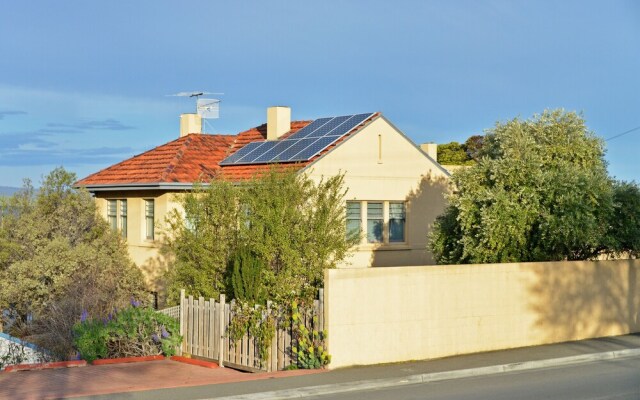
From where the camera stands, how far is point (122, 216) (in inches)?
1184

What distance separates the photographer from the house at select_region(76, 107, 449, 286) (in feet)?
90.6

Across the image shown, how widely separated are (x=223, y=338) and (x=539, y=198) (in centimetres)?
890

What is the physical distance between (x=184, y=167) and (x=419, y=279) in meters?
12.7

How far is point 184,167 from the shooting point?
2834cm

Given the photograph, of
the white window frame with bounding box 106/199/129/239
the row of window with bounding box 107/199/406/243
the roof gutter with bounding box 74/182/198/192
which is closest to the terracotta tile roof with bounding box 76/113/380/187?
the roof gutter with bounding box 74/182/198/192

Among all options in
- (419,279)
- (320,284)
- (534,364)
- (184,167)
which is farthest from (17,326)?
(534,364)

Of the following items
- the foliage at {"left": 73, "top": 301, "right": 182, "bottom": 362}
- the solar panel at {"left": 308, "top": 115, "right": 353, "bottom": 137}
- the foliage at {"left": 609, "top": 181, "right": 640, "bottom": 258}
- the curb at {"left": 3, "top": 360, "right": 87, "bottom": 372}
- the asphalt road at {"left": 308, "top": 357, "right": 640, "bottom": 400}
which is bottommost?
the asphalt road at {"left": 308, "top": 357, "right": 640, "bottom": 400}

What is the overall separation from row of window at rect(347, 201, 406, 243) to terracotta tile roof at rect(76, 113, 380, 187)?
236 cm

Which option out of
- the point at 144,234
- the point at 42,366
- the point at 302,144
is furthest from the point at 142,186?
the point at 42,366

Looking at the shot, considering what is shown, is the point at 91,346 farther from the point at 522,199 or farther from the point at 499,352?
the point at 522,199

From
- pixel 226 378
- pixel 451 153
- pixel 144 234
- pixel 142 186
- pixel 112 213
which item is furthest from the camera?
pixel 451 153

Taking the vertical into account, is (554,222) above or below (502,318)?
above

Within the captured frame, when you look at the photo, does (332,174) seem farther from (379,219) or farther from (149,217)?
(149,217)

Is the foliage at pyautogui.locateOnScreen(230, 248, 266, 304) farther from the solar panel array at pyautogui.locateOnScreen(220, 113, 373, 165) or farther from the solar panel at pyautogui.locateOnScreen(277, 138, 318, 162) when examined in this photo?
the solar panel at pyautogui.locateOnScreen(277, 138, 318, 162)
